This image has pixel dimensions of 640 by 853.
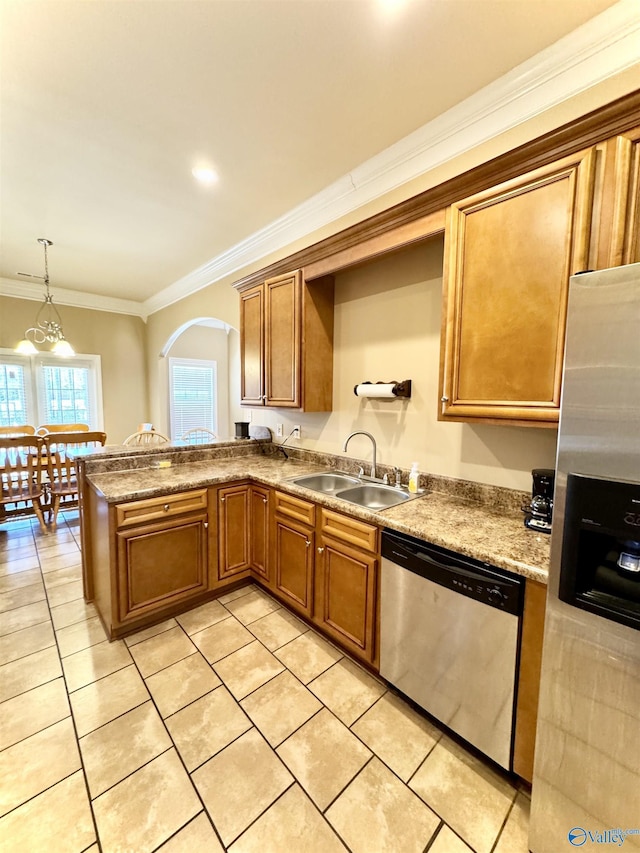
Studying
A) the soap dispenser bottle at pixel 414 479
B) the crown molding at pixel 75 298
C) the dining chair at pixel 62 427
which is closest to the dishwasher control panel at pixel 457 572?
the soap dispenser bottle at pixel 414 479

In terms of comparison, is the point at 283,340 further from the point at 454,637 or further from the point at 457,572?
the point at 454,637

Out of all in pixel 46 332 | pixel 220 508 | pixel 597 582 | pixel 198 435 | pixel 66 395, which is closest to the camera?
pixel 597 582

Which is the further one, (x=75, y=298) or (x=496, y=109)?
(x=75, y=298)

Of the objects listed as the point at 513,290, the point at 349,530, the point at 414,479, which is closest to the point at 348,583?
the point at 349,530

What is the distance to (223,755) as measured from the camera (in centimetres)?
146

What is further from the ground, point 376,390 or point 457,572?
point 376,390

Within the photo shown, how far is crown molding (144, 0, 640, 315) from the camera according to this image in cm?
136

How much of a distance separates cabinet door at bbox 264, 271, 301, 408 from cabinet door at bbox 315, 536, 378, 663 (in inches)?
45.6

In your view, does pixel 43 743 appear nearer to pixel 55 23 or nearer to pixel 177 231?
pixel 55 23

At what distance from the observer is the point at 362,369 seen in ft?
8.42

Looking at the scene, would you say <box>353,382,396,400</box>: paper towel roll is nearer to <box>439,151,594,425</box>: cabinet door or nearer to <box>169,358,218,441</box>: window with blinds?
<box>439,151,594,425</box>: cabinet door

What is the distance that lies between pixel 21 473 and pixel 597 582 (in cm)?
468

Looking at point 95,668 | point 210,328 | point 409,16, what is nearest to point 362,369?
point 409,16

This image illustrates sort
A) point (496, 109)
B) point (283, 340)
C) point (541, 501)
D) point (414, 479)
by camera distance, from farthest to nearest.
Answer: point (283, 340) < point (414, 479) < point (496, 109) < point (541, 501)
